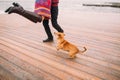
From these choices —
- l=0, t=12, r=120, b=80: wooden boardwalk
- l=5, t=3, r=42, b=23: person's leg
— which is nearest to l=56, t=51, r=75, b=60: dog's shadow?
l=0, t=12, r=120, b=80: wooden boardwalk

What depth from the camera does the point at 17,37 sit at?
3.67m

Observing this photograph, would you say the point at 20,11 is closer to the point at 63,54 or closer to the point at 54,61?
the point at 54,61

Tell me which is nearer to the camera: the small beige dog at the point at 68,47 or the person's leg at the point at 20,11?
the person's leg at the point at 20,11

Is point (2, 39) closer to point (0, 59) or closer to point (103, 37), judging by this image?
point (0, 59)

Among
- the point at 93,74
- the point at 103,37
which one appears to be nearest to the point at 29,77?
the point at 93,74

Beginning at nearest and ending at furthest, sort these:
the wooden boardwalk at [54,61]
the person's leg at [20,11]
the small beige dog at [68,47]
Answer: the wooden boardwalk at [54,61] → the person's leg at [20,11] → the small beige dog at [68,47]

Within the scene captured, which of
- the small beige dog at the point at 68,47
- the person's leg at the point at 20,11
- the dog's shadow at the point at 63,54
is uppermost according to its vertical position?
the person's leg at the point at 20,11

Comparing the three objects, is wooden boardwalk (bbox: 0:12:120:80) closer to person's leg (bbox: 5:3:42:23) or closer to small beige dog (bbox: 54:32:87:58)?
small beige dog (bbox: 54:32:87:58)

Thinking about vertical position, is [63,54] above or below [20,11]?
below

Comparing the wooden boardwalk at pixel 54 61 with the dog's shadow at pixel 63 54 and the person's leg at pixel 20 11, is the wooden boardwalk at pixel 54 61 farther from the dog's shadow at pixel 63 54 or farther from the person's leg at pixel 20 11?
the person's leg at pixel 20 11

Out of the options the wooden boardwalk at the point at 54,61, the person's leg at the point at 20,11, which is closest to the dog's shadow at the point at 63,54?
the wooden boardwalk at the point at 54,61

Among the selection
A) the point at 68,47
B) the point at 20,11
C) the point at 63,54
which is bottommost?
the point at 63,54

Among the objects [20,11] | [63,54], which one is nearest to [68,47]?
[63,54]

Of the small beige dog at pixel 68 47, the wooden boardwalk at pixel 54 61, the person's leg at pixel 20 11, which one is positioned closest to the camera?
the wooden boardwalk at pixel 54 61
